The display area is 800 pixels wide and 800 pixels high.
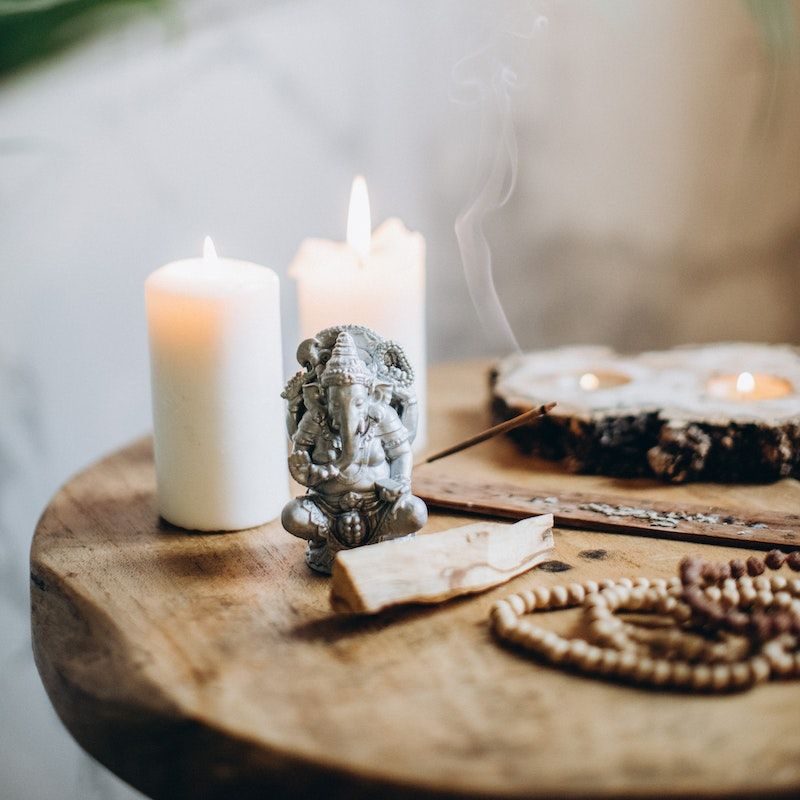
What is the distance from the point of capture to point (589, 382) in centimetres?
140

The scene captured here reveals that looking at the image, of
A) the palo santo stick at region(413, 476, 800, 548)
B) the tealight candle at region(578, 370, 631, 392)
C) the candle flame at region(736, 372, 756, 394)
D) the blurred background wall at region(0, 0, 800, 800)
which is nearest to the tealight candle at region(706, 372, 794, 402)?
the candle flame at region(736, 372, 756, 394)

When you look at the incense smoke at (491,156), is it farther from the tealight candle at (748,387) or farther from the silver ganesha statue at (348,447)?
the silver ganesha statue at (348,447)

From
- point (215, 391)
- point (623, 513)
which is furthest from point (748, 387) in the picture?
point (215, 391)

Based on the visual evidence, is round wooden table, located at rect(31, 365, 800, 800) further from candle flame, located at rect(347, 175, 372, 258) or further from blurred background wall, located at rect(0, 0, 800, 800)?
blurred background wall, located at rect(0, 0, 800, 800)

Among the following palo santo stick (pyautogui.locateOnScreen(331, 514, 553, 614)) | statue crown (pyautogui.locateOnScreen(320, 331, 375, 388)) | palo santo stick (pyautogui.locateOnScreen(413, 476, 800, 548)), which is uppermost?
statue crown (pyautogui.locateOnScreen(320, 331, 375, 388))

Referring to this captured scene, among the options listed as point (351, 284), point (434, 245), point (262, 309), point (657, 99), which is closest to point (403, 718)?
point (262, 309)

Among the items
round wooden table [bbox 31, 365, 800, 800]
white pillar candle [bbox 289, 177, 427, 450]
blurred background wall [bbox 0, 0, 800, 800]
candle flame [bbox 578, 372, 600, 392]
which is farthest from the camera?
blurred background wall [bbox 0, 0, 800, 800]

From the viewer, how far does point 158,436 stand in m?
1.11

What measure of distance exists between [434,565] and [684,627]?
0.22m

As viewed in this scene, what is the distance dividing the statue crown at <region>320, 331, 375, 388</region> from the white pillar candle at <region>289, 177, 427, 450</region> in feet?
0.77

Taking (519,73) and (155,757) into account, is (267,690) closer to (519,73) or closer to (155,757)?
(155,757)

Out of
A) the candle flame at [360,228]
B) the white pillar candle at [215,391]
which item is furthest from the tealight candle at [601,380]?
the white pillar candle at [215,391]

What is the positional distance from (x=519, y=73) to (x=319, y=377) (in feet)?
3.27

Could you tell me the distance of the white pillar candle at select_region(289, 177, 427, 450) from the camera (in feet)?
3.99
